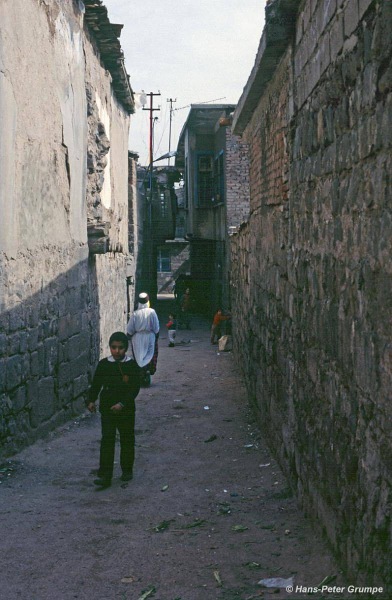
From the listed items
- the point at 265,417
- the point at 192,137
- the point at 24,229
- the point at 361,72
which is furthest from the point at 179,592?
the point at 192,137

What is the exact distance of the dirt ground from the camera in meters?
3.80

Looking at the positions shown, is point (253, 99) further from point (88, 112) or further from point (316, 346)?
point (316, 346)

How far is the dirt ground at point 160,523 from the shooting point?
380 cm

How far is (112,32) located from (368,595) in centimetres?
917

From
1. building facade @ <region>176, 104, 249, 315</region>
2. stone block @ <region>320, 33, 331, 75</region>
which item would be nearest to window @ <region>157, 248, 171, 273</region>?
building facade @ <region>176, 104, 249, 315</region>

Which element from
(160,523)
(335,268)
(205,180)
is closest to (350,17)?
(335,268)

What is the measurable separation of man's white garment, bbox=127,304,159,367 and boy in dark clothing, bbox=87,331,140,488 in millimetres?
4323

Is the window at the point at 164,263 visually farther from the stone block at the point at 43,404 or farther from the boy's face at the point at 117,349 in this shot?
the boy's face at the point at 117,349

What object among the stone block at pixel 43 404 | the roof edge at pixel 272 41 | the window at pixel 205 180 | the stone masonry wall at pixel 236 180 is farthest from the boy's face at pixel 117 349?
the window at pixel 205 180

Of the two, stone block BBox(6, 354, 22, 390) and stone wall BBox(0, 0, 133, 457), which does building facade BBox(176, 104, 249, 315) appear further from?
stone block BBox(6, 354, 22, 390)

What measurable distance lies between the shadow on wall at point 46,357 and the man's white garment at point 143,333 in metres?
0.69

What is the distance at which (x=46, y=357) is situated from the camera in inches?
289

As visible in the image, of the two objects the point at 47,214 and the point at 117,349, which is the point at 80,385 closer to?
the point at 47,214

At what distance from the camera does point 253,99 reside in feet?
25.8
